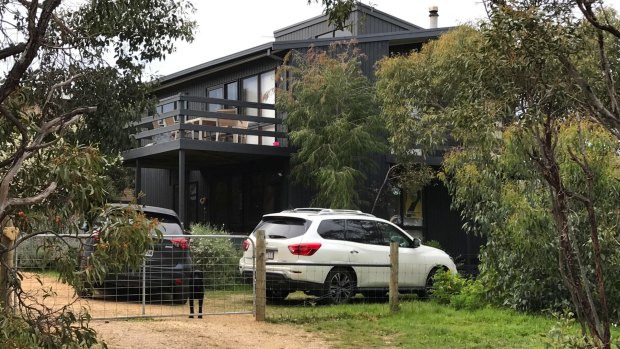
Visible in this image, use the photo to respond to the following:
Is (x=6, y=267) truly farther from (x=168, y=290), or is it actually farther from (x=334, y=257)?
(x=334, y=257)

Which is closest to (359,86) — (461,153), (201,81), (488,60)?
(461,153)

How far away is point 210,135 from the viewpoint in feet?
66.9

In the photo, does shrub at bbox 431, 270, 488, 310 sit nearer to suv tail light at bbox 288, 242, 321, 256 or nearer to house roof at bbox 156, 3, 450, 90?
suv tail light at bbox 288, 242, 321, 256

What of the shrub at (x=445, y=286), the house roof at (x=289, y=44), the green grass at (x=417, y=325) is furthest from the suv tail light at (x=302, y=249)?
the house roof at (x=289, y=44)

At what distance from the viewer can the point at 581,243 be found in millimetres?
10766

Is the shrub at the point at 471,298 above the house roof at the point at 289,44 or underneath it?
underneath

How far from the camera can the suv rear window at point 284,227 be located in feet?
42.1

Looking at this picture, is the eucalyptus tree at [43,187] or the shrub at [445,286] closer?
the eucalyptus tree at [43,187]

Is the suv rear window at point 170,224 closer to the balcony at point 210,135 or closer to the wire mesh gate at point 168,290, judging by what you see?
the wire mesh gate at point 168,290

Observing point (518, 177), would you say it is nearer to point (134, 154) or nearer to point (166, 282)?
point (166, 282)

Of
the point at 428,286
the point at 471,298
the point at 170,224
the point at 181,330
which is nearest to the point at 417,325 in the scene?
the point at 471,298

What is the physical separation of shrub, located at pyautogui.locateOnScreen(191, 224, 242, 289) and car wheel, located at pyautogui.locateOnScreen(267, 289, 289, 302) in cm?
76

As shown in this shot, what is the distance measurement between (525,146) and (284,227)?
26.0ft

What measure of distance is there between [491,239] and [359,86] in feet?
23.5
